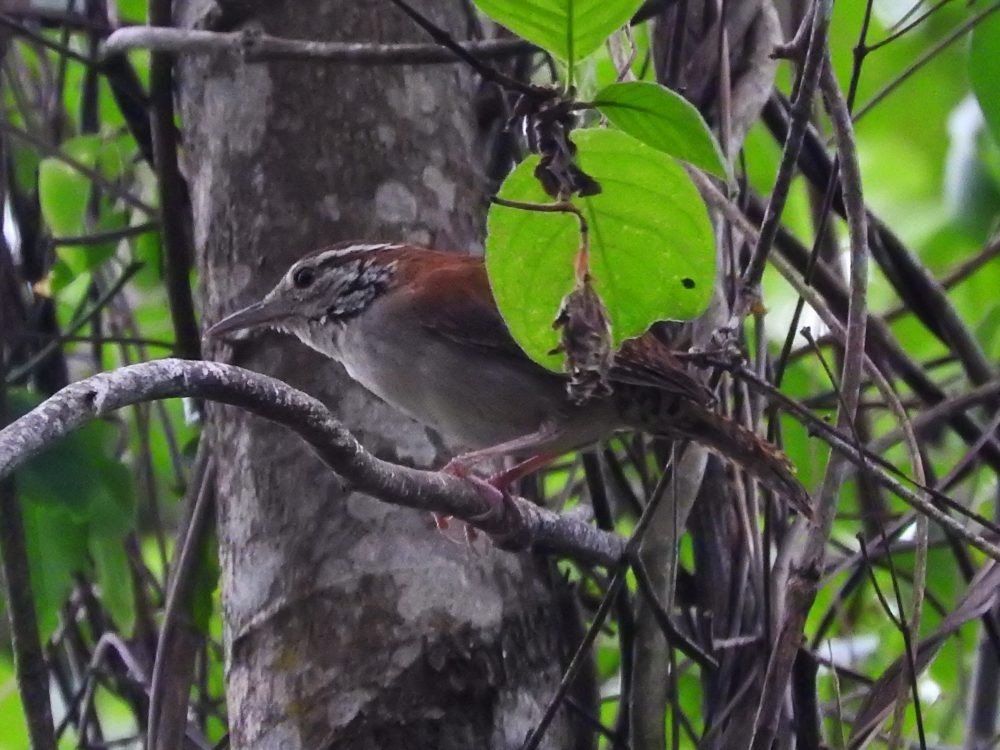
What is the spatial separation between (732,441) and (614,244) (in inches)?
43.6

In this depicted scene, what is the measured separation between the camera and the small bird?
9.45 ft

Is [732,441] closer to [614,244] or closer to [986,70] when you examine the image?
[986,70]

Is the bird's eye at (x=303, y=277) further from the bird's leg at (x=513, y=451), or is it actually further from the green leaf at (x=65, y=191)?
the green leaf at (x=65, y=191)

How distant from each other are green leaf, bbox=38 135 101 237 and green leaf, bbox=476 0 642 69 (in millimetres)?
2203

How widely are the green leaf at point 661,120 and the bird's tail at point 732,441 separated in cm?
122

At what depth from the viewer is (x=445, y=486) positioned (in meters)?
2.23

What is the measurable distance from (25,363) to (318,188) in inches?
47.5

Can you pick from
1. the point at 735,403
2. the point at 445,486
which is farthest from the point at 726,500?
the point at 445,486

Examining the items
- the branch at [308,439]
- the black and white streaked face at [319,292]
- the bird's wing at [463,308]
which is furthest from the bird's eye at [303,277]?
the branch at [308,439]

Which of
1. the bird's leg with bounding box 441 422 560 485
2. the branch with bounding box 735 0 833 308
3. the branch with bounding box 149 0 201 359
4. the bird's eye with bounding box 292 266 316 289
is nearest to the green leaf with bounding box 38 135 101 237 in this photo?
the branch with bounding box 149 0 201 359

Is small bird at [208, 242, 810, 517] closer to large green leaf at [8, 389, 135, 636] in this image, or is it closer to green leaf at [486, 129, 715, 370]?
large green leaf at [8, 389, 135, 636]

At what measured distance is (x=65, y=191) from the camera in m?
3.54

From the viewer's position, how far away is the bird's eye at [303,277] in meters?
2.95

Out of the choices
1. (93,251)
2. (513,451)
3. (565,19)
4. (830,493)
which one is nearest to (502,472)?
(513,451)
